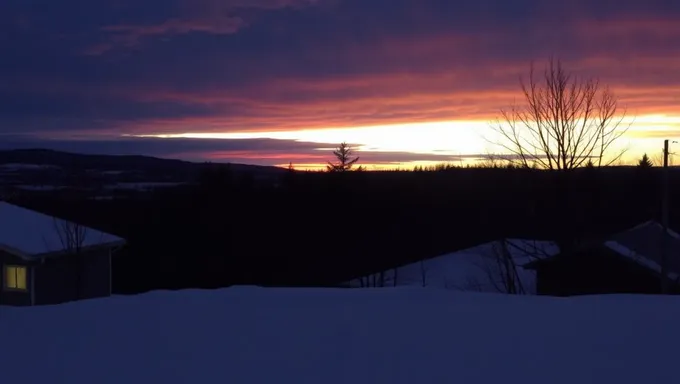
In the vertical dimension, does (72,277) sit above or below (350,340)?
below

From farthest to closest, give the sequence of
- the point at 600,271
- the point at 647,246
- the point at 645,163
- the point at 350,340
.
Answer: the point at 645,163, the point at 647,246, the point at 600,271, the point at 350,340

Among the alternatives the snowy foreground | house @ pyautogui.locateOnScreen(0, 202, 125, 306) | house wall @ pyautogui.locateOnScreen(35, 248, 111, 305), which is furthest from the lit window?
the snowy foreground

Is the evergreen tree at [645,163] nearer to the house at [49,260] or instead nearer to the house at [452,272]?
the house at [452,272]

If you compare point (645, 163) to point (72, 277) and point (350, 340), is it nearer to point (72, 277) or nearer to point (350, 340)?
point (72, 277)

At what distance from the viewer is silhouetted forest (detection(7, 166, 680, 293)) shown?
2794 cm

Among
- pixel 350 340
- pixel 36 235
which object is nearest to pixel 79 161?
pixel 36 235

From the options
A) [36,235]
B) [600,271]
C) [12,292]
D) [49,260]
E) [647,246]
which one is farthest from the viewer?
[647,246]

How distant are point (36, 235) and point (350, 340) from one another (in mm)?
14237

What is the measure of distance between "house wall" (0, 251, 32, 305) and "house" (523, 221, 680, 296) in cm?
1158

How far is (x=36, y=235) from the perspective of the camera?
1708 cm

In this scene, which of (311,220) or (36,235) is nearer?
(36,235)

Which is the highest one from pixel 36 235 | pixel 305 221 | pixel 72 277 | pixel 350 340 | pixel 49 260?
pixel 350 340

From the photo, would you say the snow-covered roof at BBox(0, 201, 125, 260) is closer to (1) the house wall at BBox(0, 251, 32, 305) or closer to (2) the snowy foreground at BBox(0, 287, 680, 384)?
(1) the house wall at BBox(0, 251, 32, 305)

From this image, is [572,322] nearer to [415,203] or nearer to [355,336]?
[355,336]
